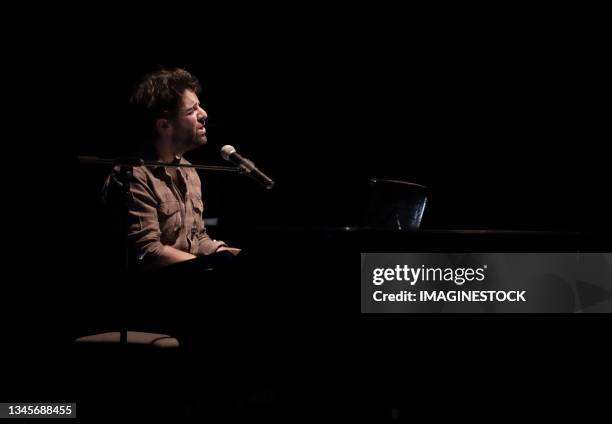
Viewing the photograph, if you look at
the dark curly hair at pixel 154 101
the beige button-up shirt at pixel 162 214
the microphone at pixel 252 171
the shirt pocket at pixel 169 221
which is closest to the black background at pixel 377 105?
the dark curly hair at pixel 154 101

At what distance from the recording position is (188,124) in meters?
2.80

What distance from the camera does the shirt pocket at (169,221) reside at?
2629mm

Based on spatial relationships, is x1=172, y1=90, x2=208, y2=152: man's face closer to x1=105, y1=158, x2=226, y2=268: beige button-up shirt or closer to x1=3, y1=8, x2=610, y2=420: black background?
x1=105, y1=158, x2=226, y2=268: beige button-up shirt

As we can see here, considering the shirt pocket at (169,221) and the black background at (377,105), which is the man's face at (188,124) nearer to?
the shirt pocket at (169,221)

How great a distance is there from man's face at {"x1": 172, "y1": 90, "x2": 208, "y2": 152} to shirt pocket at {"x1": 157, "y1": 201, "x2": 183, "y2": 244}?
318mm

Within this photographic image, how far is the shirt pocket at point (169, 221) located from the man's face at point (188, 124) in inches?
12.5

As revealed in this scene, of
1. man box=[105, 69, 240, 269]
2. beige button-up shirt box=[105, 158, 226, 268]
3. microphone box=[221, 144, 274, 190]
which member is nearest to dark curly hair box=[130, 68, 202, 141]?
man box=[105, 69, 240, 269]

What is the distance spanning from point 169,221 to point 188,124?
48 cm

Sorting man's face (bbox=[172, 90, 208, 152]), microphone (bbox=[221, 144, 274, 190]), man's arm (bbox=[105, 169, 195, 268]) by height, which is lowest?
man's arm (bbox=[105, 169, 195, 268])

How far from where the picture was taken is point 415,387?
6.64 feet

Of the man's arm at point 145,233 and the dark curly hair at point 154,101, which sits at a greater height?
the dark curly hair at point 154,101

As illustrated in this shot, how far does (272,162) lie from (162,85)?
1.24m

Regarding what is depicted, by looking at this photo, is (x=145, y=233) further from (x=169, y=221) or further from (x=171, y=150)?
(x=171, y=150)

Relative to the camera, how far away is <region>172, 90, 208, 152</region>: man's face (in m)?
2.80
